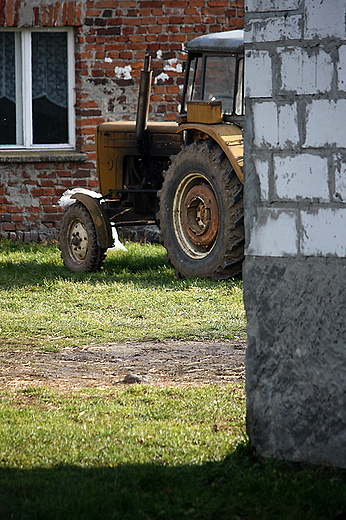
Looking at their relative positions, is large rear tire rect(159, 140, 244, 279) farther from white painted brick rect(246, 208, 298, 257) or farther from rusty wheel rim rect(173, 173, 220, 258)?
white painted brick rect(246, 208, 298, 257)

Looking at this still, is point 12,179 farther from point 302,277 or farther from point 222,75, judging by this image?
point 302,277

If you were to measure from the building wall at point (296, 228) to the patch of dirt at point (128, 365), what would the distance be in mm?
1240

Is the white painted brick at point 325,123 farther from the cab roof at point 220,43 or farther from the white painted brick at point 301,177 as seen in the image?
the cab roof at point 220,43

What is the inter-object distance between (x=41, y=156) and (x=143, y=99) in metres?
2.67

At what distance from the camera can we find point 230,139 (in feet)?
23.4

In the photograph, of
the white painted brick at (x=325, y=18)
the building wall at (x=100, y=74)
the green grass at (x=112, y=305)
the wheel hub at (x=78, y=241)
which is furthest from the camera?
the building wall at (x=100, y=74)

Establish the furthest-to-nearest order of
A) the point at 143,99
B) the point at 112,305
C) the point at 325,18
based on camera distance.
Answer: the point at 143,99 → the point at 112,305 → the point at 325,18

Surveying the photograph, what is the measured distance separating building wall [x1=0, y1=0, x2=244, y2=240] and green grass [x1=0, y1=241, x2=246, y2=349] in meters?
1.92

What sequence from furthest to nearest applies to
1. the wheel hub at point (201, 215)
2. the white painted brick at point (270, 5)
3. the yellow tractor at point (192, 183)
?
the wheel hub at point (201, 215), the yellow tractor at point (192, 183), the white painted brick at point (270, 5)

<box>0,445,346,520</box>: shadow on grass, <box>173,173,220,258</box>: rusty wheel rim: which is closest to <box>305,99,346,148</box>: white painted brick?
<box>0,445,346,520</box>: shadow on grass

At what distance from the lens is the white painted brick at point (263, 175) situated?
3146mm

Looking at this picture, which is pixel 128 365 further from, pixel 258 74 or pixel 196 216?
pixel 196 216

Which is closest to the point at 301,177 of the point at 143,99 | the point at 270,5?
the point at 270,5

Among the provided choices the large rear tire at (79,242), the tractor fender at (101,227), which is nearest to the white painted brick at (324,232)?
the tractor fender at (101,227)
